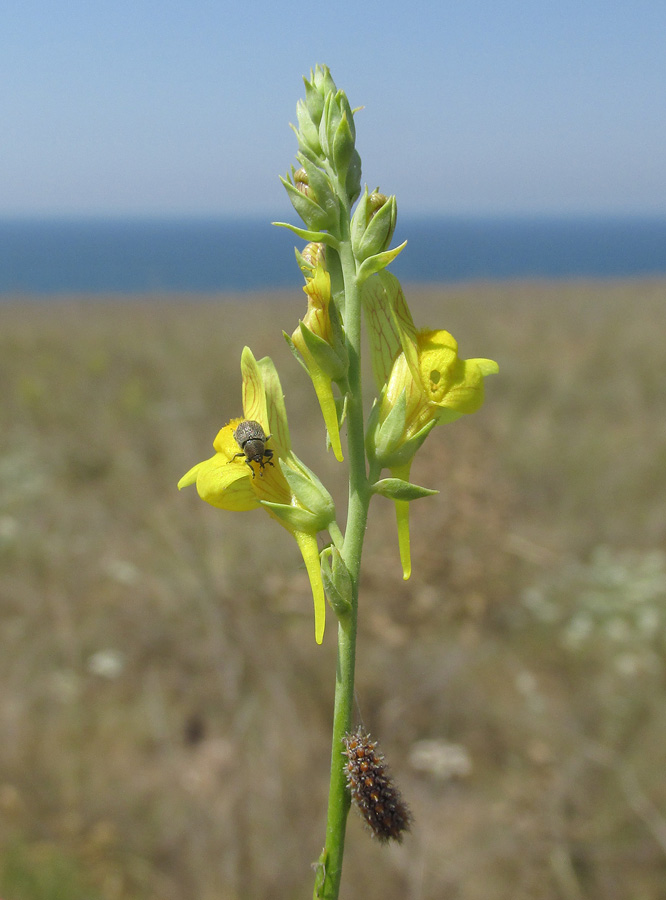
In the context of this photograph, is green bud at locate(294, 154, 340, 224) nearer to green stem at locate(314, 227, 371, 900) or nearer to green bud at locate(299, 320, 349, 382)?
green stem at locate(314, 227, 371, 900)

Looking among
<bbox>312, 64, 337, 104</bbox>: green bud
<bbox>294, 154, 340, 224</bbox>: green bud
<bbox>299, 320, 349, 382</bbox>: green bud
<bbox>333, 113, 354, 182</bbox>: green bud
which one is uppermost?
<bbox>312, 64, 337, 104</bbox>: green bud

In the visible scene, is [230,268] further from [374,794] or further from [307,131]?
[374,794]

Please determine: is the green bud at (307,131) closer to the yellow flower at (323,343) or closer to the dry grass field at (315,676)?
the yellow flower at (323,343)

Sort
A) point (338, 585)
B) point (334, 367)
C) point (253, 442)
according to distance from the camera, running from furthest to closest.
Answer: point (253, 442)
point (334, 367)
point (338, 585)

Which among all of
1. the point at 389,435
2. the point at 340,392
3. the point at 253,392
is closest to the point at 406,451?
the point at 389,435

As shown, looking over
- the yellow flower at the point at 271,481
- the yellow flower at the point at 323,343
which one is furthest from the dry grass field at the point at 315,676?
the yellow flower at the point at 323,343

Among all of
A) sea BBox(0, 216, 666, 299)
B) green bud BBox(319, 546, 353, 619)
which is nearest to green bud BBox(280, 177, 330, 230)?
green bud BBox(319, 546, 353, 619)

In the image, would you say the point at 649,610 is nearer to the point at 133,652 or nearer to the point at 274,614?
the point at 274,614
